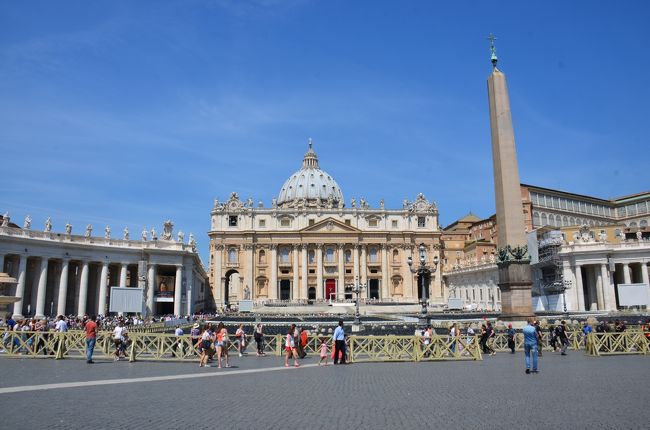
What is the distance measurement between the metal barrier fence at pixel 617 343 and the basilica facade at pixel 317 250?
68.2 m

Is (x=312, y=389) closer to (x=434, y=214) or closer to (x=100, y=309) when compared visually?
(x=100, y=309)

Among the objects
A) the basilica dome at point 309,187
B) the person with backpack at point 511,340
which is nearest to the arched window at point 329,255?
the basilica dome at point 309,187

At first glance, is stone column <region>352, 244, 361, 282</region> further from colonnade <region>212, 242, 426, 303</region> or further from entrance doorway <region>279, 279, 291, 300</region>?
entrance doorway <region>279, 279, 291, 300</region>

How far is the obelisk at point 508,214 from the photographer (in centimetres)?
2152

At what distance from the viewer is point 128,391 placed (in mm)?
10289

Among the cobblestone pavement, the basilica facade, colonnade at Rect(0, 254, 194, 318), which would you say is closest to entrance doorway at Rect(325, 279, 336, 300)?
the basilica facade

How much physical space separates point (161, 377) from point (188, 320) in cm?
3280

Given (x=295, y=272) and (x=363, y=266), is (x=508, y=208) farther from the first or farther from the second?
(x=295, y=272)

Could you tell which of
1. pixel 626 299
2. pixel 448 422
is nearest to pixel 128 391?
pixel 448 422

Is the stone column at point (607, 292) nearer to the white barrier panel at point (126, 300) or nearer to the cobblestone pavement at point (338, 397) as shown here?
the cobblestone pavement at point (338, 397)

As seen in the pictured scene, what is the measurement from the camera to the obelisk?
21516 mm

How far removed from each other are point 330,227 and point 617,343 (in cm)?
7126

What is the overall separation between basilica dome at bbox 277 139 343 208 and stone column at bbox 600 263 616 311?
7042 centimetres

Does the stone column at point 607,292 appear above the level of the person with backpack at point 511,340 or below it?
above
